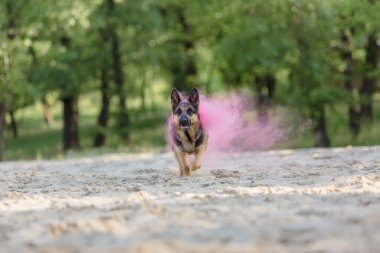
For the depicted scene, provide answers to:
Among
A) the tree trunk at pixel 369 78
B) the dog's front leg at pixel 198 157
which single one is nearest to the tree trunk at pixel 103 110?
the tree trunk at pixel 369 78

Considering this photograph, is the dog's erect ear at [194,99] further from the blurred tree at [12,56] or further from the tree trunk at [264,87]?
the tree trunk at [264,87]

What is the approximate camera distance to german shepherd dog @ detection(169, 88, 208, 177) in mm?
11227

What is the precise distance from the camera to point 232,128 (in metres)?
16.8

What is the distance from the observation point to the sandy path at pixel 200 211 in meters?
5.91

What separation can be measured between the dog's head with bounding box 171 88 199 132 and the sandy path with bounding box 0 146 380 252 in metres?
0.89

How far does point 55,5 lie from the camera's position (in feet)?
78.2

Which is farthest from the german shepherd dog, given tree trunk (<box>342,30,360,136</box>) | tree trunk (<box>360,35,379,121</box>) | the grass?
tree trunk (<box>360,35,379,121</box>)

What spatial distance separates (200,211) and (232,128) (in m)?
9.55

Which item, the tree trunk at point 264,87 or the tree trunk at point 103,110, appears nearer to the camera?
the tree trunk at point 264,87

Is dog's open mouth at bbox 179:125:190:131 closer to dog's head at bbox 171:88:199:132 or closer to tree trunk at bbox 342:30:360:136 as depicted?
dog's head at bbox 171:88:199:132

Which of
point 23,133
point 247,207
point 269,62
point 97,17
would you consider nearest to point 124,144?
point 97,17

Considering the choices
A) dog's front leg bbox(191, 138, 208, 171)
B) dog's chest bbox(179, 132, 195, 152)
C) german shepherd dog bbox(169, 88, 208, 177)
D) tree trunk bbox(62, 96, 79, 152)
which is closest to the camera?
german shepherd dog bbox(169, 88, 208, 177)

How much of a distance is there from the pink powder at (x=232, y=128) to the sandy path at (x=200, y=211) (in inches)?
59.0

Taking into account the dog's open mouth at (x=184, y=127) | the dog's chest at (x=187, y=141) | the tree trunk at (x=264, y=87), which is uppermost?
the tree trunk at (x=264, y=87)
